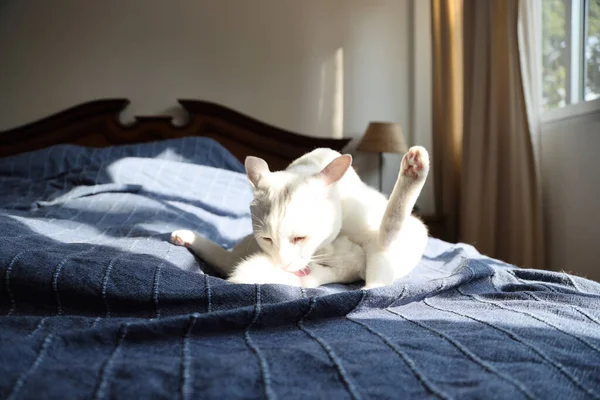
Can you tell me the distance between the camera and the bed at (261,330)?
504 millimetres

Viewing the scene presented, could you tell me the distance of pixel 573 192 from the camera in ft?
6.12

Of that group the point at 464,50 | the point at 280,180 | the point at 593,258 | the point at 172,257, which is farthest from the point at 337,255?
the point at 464,50

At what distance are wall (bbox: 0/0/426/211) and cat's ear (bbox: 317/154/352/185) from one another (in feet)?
6.26

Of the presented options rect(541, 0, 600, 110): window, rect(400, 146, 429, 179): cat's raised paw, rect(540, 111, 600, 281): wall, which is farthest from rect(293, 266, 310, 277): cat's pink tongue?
rect(541, 0, 600, 110): window

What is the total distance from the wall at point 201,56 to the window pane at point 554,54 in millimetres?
913

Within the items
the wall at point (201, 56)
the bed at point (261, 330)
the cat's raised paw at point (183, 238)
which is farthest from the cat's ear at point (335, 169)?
the wall at point (201, 56)

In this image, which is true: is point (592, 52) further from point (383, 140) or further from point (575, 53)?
point (383, 140)

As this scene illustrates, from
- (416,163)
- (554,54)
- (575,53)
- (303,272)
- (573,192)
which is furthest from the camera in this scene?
(554,54)

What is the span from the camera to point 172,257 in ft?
3.42

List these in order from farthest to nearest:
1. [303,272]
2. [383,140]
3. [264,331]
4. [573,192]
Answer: [383,140] → [573,192] → [303,272] → [264,331]

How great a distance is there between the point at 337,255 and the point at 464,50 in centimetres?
→ 171

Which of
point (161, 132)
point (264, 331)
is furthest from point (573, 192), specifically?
point (161, 132)

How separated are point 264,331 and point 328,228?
0.31 metres

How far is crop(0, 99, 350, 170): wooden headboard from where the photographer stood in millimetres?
2701
